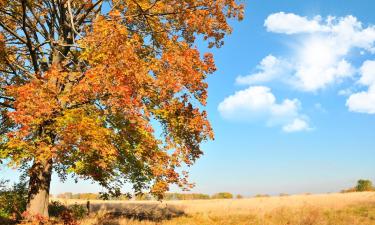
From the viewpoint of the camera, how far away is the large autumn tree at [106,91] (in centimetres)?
1352

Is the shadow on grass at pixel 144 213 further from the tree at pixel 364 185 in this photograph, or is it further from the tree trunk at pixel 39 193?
the tree at pixel 364 185

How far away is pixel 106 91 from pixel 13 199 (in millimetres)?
10046

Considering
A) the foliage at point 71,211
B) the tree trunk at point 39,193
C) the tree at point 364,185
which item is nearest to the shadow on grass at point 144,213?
the foliage at point 71,211

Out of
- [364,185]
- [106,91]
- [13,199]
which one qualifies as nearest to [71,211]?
[13,199]

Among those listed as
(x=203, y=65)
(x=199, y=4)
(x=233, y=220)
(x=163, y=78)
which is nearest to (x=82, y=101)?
(x=163, y=78)

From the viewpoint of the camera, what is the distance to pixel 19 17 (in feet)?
61.3

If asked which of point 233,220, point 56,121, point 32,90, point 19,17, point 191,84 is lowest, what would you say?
point 233,220

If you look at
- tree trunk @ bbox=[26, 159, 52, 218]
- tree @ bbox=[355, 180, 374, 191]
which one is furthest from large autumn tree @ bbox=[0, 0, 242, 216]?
tree @ bbox=[355, 180, 374, 191]

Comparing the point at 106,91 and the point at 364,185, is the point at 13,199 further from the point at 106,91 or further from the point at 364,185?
the point at 364,185

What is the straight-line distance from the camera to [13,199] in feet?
68.0

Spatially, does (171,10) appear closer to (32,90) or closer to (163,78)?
(163,78)

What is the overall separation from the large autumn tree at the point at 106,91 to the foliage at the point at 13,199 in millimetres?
3065

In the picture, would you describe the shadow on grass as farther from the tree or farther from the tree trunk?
the tree

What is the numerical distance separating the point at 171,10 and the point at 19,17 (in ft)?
22.5
